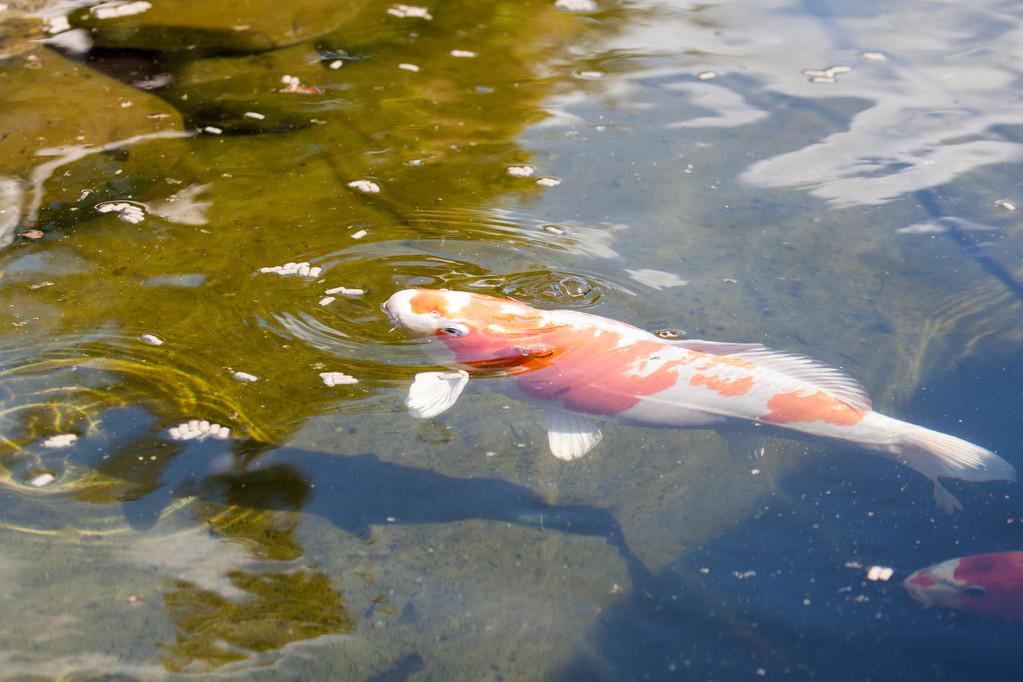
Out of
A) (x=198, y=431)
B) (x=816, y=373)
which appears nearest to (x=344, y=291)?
(x=198, y=431)

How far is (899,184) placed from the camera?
469 centimetres

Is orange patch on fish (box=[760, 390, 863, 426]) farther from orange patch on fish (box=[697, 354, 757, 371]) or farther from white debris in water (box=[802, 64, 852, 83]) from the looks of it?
white debris in water (box=[802, 64, 852, 83])

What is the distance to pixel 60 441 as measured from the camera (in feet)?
10.5

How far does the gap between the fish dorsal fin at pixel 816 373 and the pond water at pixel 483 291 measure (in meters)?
0.18

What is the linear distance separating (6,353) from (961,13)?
625 cm

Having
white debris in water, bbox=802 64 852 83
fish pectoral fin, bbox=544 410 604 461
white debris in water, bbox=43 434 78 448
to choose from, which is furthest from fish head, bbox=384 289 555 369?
white debris in water, bbox=802 64 852 83

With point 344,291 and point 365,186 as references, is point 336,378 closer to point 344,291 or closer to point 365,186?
point 344,291

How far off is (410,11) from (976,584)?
5563 millimetres

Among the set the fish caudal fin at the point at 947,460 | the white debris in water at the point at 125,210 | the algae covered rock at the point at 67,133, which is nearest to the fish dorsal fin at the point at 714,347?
the fish caudal fin at the point at 947,460

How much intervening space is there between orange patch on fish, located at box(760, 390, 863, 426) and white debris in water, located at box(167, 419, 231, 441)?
5.93 ft

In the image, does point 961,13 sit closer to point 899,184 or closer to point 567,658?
point 899,184

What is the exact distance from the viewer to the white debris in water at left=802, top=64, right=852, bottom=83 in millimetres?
5781

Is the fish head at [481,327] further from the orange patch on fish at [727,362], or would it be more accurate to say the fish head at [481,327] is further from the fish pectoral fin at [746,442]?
the fish pectoral fin at [746,442]

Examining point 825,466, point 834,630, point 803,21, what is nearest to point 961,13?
point 803,21
